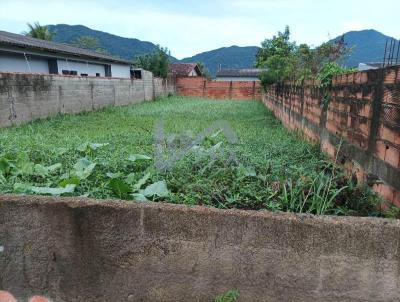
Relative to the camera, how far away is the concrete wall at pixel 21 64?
1091 cm

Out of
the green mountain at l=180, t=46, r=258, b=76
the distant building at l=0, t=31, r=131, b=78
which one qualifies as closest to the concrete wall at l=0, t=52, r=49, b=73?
the distant building at l=0, t=31, r=131, b=78

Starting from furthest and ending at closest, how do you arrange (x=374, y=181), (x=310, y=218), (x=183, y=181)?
(x=183, y=181) → (x=374, y=181) → (x=310, y=218)

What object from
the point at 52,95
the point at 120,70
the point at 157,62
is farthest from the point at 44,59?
the point at 157,62

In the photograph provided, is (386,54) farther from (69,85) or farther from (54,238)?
(69,85)

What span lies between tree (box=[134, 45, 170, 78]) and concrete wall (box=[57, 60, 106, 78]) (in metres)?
6.74

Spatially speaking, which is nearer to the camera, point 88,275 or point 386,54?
point 88,275

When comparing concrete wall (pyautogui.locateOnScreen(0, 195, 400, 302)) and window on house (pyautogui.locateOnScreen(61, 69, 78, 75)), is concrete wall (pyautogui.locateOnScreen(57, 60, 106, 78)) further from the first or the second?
concrete wall (pyautogui.locateOnScreen(0, 195, 400, 302))

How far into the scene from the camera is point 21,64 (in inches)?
469

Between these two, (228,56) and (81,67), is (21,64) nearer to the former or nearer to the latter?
(81,67)

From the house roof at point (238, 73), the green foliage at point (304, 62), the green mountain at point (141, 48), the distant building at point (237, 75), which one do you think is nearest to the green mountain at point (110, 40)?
the green mountain at point (141, 48)

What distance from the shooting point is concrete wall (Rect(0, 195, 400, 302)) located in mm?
1513

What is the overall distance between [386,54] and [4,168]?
289 cm

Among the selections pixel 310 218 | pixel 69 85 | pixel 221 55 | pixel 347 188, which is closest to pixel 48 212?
pixel 310 218

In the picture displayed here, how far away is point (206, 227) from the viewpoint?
159 centimetres
